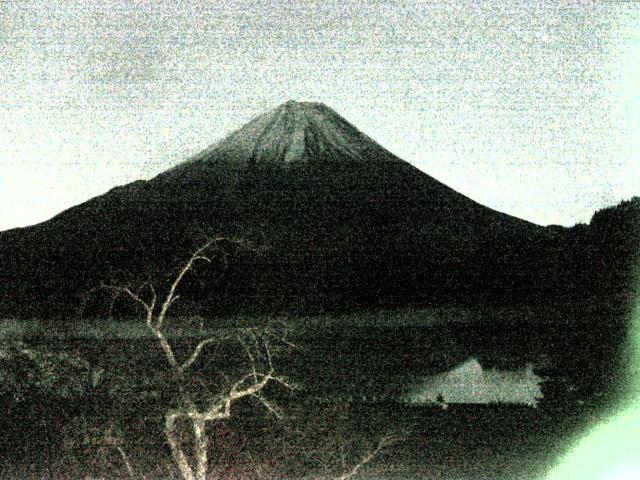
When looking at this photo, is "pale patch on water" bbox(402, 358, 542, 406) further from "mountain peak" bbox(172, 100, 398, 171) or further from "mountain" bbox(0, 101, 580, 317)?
"mountain peak" bbox(172, 100, 398, 171)

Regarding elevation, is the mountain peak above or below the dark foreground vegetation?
above

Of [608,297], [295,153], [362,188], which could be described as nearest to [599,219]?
[608,297]

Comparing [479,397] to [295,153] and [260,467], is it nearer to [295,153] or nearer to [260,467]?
[260,467]

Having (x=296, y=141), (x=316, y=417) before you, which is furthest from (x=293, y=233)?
(x=316, y=417)

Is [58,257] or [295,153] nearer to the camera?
[58,257]

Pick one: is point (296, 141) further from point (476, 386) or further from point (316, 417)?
point (316, 417)

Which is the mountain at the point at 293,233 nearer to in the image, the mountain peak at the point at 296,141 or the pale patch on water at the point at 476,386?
the mountain peak at the point at 296,141

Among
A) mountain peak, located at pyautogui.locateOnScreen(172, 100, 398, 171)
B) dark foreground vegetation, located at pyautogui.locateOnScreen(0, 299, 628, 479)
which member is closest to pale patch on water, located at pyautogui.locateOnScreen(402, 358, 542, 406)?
dark foreground vegetation, located at pyautogui.locateOnScreen(0, 299, 628, 479)

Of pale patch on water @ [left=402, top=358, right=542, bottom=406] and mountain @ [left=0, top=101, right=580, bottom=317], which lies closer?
pale patch on water @ [left=402, top=358, right=542, bottom=406]
